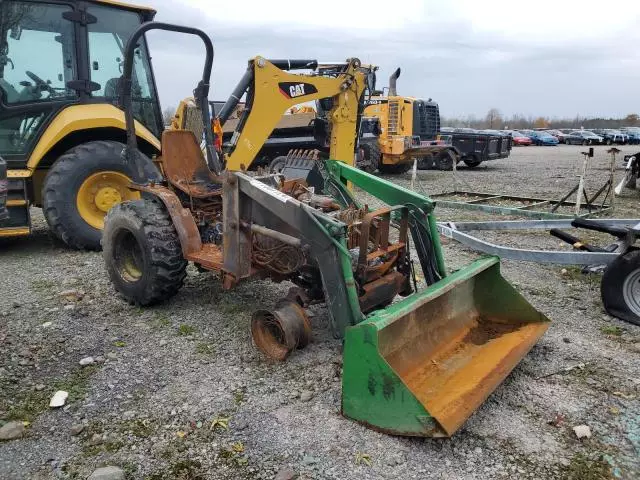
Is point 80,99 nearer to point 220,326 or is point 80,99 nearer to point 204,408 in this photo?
point 220,326

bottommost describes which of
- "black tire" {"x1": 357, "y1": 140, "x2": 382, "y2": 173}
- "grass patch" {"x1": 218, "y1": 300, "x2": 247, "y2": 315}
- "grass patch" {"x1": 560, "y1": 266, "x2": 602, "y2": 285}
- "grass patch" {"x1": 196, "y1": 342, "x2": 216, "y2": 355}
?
"grass patch" {"x1": 196, "y1": 342, "x2": 216, "y2": 355}

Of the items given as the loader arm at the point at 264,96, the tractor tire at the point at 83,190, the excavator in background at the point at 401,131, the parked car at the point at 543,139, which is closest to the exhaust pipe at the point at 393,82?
the excavator in background at the point at 401,131

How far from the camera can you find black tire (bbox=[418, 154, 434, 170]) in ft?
58.3

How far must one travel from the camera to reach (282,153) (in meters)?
12.8

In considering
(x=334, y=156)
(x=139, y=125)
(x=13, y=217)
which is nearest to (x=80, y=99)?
(x=139, y=125)

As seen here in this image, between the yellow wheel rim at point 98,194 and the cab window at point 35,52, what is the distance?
3.37ft

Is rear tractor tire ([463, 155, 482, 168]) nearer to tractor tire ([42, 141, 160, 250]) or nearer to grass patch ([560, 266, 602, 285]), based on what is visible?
grass patch ([560, 266, 602, 285])

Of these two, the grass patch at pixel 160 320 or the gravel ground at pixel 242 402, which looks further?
the grass patch at pixel 160 320

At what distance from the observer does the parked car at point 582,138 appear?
40.9m

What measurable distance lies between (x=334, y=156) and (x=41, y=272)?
13.4 ft

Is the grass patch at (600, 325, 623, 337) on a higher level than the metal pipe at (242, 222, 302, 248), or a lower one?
lower

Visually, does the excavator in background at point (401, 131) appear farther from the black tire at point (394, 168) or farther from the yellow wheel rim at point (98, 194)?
the yellow wheel rim at point (98, 194)

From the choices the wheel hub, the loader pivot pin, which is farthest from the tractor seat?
the wheel hub

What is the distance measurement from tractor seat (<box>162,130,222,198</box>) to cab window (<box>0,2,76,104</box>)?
248cm
